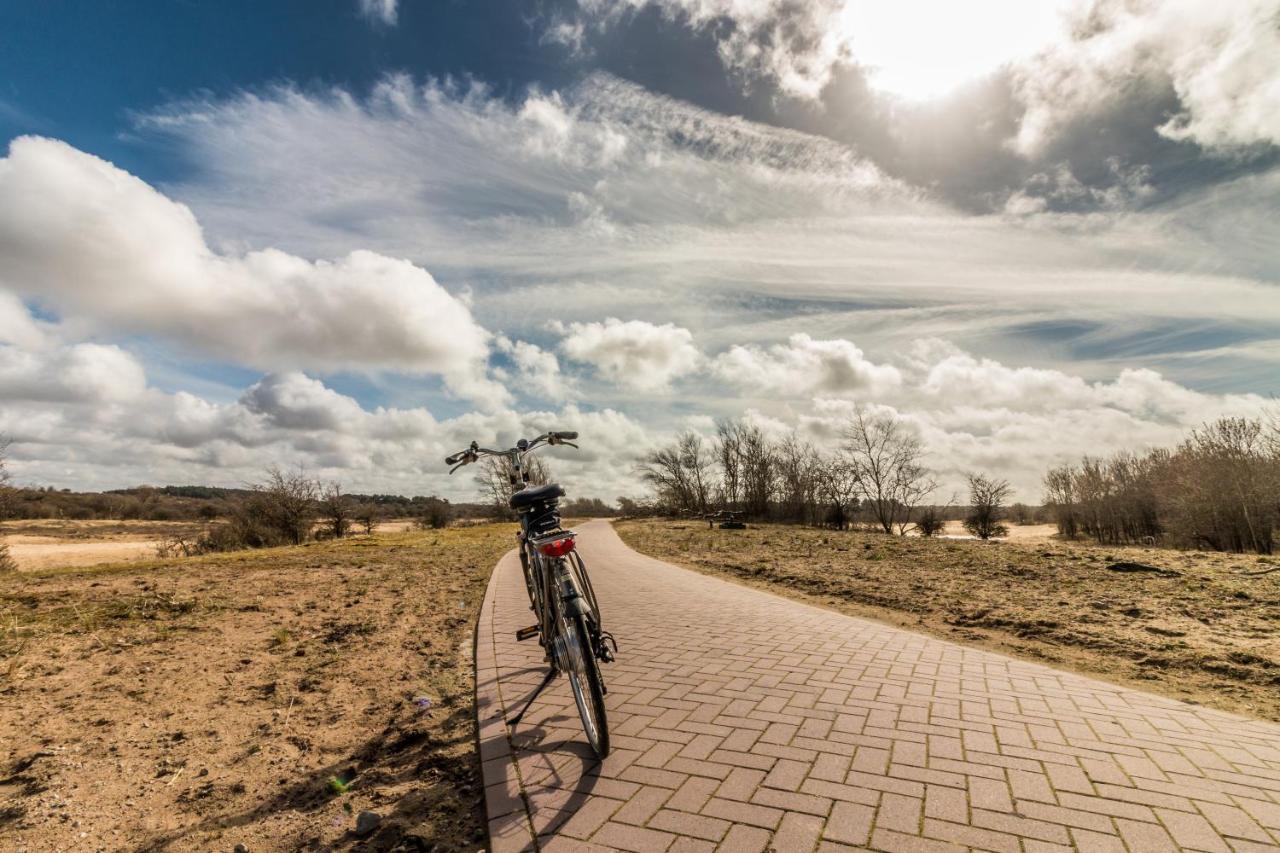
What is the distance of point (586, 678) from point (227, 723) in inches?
109

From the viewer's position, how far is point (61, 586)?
26.0 ft

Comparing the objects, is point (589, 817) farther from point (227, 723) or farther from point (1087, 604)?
point (1087, 604)

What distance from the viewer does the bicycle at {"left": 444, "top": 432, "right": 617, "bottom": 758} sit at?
3.19 m

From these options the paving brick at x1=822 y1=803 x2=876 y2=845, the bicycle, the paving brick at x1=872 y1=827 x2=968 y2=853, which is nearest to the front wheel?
the bicycle

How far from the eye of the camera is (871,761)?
9.87ft

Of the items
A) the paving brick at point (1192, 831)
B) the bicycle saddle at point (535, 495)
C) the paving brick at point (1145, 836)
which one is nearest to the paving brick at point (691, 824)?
the paving brick at point (1145, 836)

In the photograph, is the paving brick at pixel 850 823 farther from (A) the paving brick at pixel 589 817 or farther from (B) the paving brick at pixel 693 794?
(A) the paving brick at pixel 589 817

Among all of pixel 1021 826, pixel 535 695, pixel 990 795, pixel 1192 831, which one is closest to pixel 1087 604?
pixel 1192 831

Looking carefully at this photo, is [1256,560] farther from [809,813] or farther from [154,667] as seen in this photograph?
[154,667]

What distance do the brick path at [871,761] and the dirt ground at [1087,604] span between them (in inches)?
37.1

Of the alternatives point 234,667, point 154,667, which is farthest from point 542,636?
point 154,667

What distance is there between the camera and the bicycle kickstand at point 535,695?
12.5 feet

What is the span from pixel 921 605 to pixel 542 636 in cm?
566

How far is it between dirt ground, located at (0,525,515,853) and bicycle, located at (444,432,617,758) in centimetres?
70
